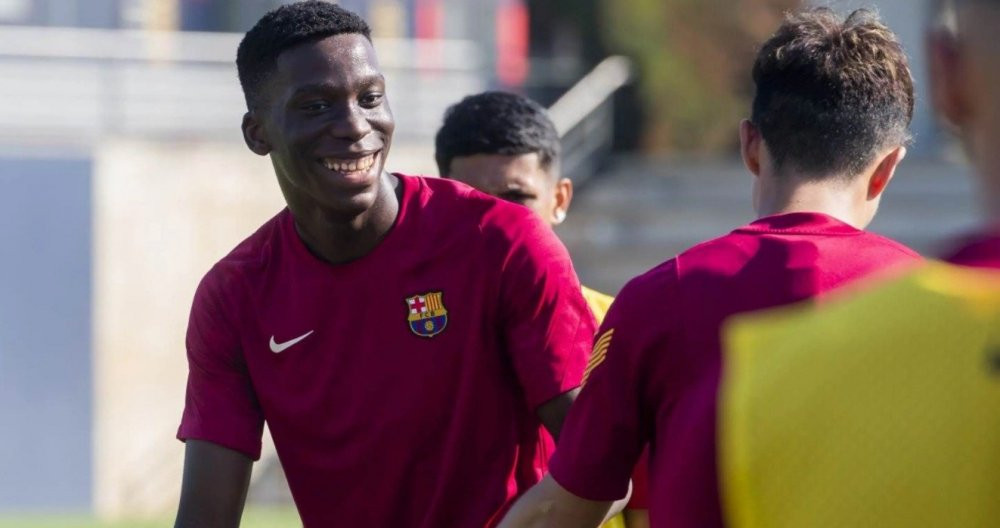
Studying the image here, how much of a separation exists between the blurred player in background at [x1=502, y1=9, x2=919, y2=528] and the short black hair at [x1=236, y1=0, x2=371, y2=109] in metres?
1.41

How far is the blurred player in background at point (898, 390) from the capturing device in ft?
4.91

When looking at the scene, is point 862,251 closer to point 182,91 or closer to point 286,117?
point 286,117

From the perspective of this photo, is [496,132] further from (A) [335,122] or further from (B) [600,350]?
(B) [600,350]

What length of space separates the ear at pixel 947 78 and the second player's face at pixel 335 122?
8.06 ft

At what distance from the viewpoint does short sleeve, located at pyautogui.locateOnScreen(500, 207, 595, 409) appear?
3721 mm

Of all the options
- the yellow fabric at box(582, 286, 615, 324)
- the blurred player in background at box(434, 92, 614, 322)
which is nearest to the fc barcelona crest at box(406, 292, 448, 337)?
the yellow fabric at box(582, 286, 615, 324)

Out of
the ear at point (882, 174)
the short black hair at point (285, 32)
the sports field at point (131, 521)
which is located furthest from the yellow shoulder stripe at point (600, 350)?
the sports field at point (131, 521)

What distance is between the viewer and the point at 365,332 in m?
3.94

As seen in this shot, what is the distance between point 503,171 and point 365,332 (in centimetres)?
134

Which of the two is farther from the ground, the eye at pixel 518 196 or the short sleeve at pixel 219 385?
the eye at pixel 518 196

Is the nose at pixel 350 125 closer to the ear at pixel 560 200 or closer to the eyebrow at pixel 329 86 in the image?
the eyebrow at pixel 329 86

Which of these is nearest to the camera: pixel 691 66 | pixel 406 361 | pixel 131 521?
pixel 406 361

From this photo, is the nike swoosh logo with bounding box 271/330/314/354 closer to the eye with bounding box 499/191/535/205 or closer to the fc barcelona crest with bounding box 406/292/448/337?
the fc barcelona crest with bounding box 406/292/448/337

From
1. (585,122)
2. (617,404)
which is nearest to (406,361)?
(617,404)
